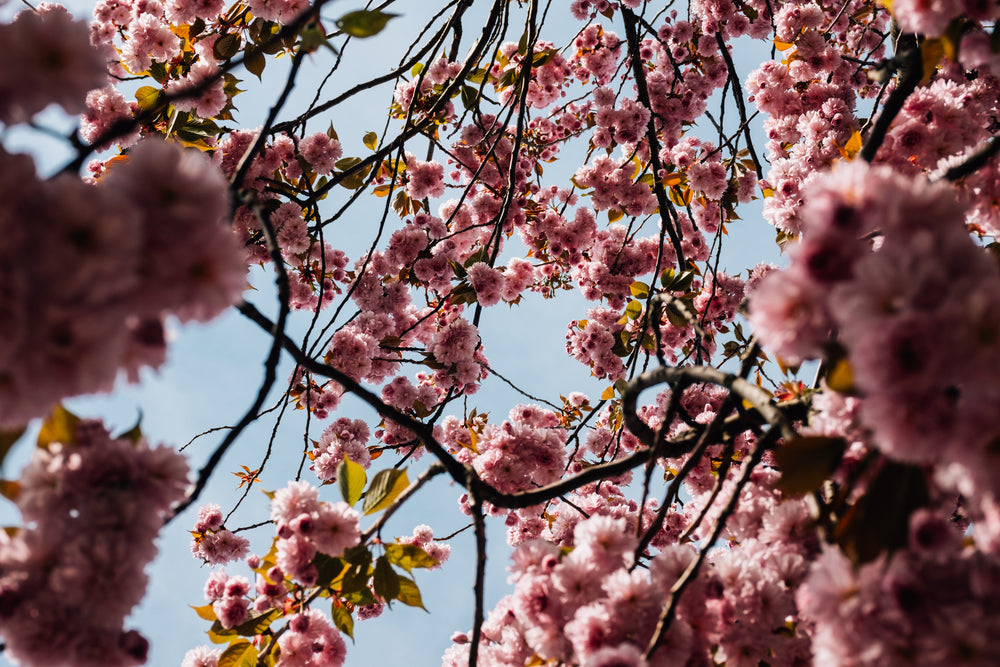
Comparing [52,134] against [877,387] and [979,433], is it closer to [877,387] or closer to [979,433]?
[877,387]

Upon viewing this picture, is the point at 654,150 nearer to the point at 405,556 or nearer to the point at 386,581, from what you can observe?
the point at 405,556

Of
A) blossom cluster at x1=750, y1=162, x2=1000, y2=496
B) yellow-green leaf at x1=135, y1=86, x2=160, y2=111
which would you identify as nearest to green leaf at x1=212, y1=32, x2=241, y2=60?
yellow-green leaf at x1=135, y1=86, x2=160, y2=111

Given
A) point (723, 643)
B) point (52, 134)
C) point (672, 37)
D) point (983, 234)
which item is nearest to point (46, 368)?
point (52, 134)

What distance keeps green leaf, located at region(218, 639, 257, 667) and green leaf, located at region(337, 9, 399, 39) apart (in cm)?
193

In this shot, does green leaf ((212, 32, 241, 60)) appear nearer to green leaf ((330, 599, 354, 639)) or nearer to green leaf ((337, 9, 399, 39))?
green leaf ((337, 9, 399, 39))

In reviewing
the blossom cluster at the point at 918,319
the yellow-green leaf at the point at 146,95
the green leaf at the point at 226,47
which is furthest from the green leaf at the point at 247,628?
the green leaf at the point at 226,47

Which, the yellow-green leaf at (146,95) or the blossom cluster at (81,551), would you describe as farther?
the yellow-green leaf at (146,95)

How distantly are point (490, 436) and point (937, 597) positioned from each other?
6.92 feet

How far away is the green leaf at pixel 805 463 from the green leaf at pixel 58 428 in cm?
136

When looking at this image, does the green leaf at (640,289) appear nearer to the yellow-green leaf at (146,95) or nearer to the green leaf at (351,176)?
the green leaf at (351,176)

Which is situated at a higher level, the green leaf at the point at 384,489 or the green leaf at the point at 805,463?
the green leaf at the point at 384,489

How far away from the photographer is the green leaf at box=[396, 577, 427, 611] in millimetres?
1844

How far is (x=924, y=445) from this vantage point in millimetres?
798

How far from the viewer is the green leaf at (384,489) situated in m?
1.84
